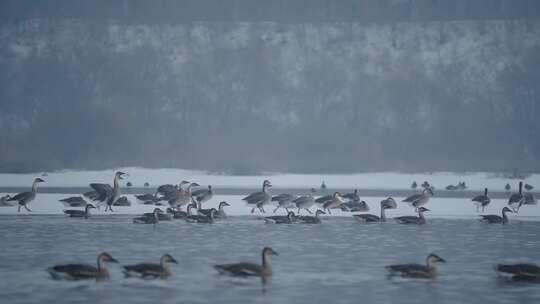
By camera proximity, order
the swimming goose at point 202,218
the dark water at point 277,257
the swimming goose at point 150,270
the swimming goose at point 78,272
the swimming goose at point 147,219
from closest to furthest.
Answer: the dark water at point 277,257 < the swimming goose at point 78,272 < the swimming goose at point 150,270 < the swimming goose at point 147,219 < the swimming goose at point 202,218

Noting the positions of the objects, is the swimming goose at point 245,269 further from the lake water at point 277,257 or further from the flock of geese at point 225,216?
the lake water at point 277,257

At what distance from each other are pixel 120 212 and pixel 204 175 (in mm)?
35136

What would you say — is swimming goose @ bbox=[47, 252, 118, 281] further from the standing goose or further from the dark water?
the standing goose

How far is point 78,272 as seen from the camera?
740 inches

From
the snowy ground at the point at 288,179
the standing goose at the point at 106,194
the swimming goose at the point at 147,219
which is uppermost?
the snowy ground at the point at 288,179

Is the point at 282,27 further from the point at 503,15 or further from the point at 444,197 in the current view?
the point at 444,197

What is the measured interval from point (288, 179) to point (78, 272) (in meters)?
48.4

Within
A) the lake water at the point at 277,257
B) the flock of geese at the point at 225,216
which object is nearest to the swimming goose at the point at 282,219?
the flock of geese at the point at 225,216

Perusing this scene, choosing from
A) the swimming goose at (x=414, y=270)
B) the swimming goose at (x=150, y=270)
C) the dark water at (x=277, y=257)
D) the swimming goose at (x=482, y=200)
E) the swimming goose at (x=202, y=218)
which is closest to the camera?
the dark water at (x=277, y=257)

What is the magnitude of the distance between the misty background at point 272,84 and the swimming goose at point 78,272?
61309mm

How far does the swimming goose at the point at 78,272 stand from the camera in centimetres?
1873

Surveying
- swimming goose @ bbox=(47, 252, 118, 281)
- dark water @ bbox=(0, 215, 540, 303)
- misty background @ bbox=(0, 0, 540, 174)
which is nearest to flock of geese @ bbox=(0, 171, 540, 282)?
swimming goose @ bbox=(47, 252, 118, 281)

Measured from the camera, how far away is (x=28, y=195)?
3478 cm

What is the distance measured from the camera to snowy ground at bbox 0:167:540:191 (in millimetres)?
58656
